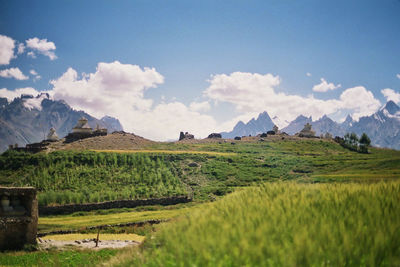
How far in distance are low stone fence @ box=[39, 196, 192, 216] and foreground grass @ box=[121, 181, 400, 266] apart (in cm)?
3829

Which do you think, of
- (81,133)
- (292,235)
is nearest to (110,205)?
(292,235)

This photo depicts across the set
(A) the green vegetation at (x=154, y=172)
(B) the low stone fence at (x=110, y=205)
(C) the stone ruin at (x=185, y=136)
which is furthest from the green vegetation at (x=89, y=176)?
(C) the stone ruin at (x=185, y=136)

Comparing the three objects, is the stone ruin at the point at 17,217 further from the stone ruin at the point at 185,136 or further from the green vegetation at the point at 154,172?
the stone ruin at the point at 185,136

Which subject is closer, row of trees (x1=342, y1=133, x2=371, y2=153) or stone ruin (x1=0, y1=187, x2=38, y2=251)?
stone ruin (x1=0, y1=187, x2=38, y2=251)

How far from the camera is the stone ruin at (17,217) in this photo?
23328mm

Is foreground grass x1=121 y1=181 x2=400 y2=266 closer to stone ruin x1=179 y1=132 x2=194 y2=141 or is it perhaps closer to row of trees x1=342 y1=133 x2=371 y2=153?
row of trees x1=342 y1=133 x2=371 y2=153

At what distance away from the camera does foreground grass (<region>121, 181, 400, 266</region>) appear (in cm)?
462

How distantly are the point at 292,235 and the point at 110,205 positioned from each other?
135 ft

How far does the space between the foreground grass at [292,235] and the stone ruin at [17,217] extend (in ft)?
71.1

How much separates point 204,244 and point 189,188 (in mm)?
49128

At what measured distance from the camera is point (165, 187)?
168ft

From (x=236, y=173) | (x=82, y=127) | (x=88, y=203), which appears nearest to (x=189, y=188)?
(x=236, y=173)

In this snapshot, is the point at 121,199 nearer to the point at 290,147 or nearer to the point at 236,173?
the point at 236,173

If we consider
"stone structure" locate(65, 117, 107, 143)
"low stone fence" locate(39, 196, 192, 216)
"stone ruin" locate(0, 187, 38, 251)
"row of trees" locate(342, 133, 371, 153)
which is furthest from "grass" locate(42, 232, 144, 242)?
"row of trees" locate(342, 133, 371, 153)
